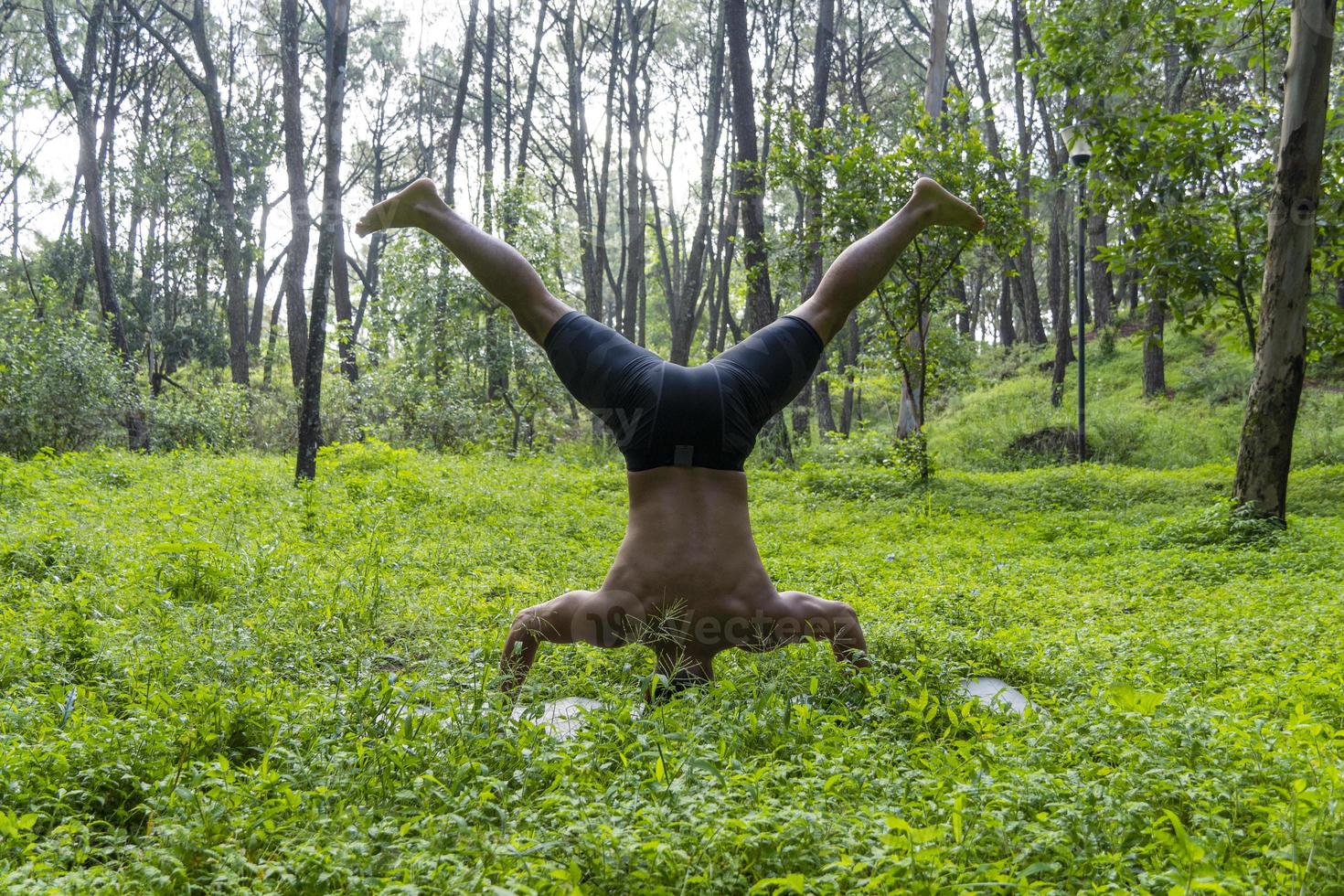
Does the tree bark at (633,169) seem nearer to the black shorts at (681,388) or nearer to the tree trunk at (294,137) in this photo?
→ the tree trunk at (294,137)

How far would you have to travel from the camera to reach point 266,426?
62.6 ft

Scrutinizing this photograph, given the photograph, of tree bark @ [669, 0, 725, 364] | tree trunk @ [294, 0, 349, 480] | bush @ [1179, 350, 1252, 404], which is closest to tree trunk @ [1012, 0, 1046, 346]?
bush @ [1179, 350, 1252, 404]

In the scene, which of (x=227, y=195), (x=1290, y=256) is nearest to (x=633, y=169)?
(x=227, y=195)

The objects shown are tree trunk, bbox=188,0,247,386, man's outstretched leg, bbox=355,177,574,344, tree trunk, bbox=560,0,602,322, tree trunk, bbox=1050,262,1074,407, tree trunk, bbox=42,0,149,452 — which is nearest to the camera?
man's outstretched leg, bbox=355,177,574,344

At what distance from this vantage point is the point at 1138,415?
664 inches

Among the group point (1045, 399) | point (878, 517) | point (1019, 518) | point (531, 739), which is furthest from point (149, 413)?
point (1045, 399)

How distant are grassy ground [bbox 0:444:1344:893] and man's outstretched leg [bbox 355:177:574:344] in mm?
1467

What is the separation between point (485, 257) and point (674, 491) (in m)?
1.33

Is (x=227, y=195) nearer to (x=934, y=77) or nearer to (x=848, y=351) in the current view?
(x=934, y=77)

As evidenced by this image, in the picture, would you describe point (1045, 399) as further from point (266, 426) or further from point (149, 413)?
point (149, 413)

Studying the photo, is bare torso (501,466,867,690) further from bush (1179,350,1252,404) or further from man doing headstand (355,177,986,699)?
bush (1179,350,1252,404)

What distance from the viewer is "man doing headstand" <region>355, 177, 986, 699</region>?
143 inches

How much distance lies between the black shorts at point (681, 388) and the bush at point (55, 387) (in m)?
12.9

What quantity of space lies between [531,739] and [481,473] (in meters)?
9.17
